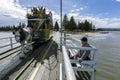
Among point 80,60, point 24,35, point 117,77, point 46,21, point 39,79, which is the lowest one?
point 117,77

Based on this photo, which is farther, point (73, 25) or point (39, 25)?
point (73, 25)

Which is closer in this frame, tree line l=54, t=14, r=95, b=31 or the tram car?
the tram car

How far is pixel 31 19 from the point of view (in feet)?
59.7

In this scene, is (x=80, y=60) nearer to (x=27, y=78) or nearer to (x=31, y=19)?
(x=27, y=78)

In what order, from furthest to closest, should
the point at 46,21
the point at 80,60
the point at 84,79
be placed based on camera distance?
1. the point at 46,21
2. the point at 84,79
3. the point at 80,60

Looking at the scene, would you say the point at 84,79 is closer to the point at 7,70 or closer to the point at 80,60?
the point at 80,60

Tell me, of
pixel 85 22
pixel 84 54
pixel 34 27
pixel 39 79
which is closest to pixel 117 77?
pixel 84 54

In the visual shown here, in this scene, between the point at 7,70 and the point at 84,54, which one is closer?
the point at 84,54

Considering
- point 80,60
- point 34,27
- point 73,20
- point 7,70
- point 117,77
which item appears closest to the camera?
point 80,60

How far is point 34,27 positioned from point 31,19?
974 millimetres

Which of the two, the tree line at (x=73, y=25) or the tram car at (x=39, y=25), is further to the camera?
the tree line at (x=73, y=25)

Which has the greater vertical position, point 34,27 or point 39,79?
point 34,27

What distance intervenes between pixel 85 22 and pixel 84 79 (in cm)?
11566

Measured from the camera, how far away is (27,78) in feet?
22.6
